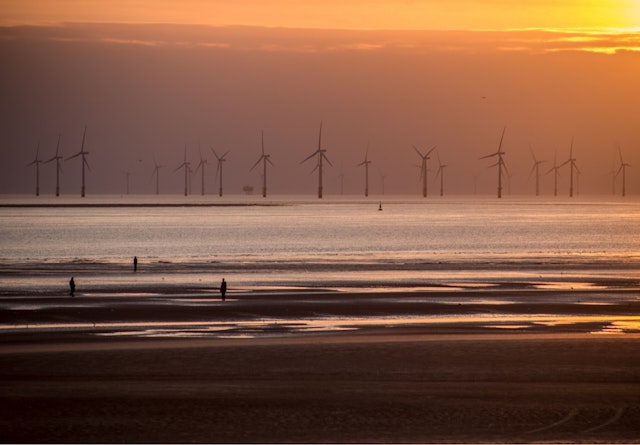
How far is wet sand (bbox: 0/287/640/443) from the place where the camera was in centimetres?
2356

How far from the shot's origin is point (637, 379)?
97.2 feet

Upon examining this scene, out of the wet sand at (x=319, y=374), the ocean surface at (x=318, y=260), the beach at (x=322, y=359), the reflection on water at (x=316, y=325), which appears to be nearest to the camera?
the wet sand at (x=319, y=374)

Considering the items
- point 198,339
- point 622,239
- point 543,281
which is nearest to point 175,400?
point 198,339

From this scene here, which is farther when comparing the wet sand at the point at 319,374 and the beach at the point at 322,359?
the beach at the point at 322,359

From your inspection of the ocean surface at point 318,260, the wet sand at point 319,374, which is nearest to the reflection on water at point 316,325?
the wet sand at point 319,374

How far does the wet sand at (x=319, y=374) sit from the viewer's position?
2356cm

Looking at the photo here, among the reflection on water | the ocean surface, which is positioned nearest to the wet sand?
the reflection on water

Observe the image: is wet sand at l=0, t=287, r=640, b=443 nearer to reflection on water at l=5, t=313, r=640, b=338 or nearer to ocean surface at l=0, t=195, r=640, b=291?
reflection on water at l=5, t=313, r=640, b=338

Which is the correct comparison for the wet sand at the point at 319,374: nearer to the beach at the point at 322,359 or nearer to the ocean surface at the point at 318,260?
the beach at the point at 322,359

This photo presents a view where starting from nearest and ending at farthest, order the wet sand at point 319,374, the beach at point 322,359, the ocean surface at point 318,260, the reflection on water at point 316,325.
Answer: the wet sand at point 319,374
the beach at point 322,359
the reflection on water at point 316,325
the ocean surface at point 318,260

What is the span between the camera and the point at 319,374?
100 ft

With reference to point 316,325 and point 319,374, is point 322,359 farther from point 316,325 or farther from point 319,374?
point 316,325

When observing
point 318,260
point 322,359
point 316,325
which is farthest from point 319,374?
point 318,260

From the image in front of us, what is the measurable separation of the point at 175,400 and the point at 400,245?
334 feet
